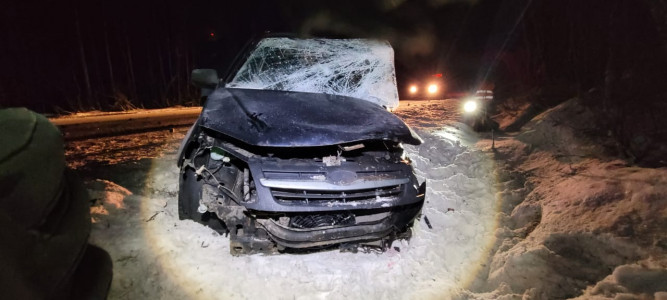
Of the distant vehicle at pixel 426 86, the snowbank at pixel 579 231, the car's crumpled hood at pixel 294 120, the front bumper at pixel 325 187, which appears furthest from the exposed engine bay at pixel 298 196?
the distant vehicle at pixel 426 86

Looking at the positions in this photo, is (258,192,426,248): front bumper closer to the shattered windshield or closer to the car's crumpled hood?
the car's crumpled hood

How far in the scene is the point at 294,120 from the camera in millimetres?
2885

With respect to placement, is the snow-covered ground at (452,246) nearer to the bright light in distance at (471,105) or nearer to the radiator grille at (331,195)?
the radiator grille at (331,195)

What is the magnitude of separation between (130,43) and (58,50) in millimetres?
3120

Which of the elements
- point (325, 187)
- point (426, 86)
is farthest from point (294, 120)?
point (426, 86)

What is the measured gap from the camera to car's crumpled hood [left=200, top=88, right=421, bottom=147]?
2633mm

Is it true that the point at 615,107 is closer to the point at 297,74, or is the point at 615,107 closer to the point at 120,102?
Answer: the point at 297,74

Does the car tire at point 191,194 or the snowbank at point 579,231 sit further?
the car tire at point 191,194

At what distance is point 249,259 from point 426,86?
8368 millimetres

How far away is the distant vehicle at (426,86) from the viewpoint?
9.64m

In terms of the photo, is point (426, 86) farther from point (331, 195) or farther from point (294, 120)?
point (331, 195)

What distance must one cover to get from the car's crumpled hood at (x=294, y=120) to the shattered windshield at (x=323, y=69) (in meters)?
0.25

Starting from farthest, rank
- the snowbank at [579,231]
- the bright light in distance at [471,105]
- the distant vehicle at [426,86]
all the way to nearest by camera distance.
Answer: the distant vehicle at [426,86], the bright light in distance at [471,105], the snowbank at [579,231]

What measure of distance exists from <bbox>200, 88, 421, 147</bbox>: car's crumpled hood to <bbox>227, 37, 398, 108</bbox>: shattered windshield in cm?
25
